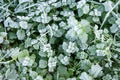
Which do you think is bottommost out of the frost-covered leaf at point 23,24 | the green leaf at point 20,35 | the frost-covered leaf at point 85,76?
the frost-covered leaf at point 85,76

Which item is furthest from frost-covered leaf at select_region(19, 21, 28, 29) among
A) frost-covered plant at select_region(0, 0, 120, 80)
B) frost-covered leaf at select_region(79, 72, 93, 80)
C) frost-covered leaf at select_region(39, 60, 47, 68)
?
frost-covered leaf at select_region(79, 72, 93, 80)

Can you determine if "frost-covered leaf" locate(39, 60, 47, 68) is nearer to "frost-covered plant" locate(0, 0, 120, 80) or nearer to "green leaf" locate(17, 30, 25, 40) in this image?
"frost-covered plant" locate(0, 0, 120, 80)

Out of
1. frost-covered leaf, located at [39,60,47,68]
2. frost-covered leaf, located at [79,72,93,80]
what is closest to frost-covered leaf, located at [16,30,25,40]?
frost-covered leaf, located at [39,60,47,68]

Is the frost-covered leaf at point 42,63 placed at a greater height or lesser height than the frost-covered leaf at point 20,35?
lesser

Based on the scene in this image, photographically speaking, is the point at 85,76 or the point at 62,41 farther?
the point at 62,41

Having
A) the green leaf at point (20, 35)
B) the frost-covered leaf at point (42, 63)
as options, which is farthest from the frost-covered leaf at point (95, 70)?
the green leaf at point (20, 35)

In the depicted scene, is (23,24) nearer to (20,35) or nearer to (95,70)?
(20,35)

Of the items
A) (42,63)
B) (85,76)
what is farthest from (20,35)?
(85,76)

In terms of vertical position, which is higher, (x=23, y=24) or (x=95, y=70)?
(x=23, y=24)

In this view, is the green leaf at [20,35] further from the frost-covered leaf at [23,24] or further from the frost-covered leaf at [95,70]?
the frost-covered leaf at [95,70]

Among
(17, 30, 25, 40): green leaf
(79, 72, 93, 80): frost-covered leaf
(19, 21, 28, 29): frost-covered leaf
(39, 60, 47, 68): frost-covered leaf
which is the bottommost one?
(79, 72, 93, 80): frost-covered leaf

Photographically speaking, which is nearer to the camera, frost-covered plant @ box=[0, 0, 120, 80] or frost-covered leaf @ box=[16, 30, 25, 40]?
frost-covered plant @ box=[0, 0, 120, 80]

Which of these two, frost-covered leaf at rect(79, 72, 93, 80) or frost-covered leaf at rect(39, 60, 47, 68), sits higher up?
frost-covered leaf at rect(39, 60, 47, 68)

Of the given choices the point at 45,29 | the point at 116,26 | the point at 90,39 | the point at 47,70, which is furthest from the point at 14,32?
the point at 116,26
